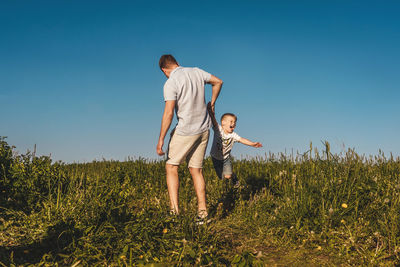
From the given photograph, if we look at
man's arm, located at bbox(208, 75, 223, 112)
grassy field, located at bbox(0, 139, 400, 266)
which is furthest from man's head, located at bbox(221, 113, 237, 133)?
grassy field, located at bbox(0, 139, 400, 266)

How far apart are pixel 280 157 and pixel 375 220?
3.67m

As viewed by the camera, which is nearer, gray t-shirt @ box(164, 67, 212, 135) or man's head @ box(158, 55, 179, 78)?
gray t-shirt @ box(164, 67, 212, 135)

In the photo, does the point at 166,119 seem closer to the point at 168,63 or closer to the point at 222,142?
the point at 168,63

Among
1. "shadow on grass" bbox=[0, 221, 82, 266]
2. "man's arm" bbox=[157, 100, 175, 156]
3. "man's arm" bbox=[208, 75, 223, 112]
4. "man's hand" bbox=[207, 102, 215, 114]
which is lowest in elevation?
"shadow on grass" bbox=[0, 221, 82, 266]

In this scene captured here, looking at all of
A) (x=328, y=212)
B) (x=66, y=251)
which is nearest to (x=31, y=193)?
(x=66, y=251)

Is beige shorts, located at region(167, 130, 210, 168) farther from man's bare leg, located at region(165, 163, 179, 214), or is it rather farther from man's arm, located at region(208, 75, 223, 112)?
man's arm, located at region(208, 75, 223, 112)

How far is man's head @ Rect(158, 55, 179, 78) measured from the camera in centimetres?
495

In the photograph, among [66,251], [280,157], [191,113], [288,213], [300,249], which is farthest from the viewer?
[280,157]

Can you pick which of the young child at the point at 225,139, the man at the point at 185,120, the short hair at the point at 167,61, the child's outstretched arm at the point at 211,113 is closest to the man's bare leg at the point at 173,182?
the man at the point at 185,120

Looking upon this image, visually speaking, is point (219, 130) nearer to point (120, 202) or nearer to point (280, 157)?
point (120, 202)

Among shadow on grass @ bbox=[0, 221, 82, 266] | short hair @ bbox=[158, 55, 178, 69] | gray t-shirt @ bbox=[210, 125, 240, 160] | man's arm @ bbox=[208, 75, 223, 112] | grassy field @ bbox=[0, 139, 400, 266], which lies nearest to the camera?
grassy field @ bbox=[0, 139, 400, 266]

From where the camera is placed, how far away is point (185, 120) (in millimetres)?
4684

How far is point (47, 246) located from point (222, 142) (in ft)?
10.2

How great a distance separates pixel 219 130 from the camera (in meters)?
5.70
